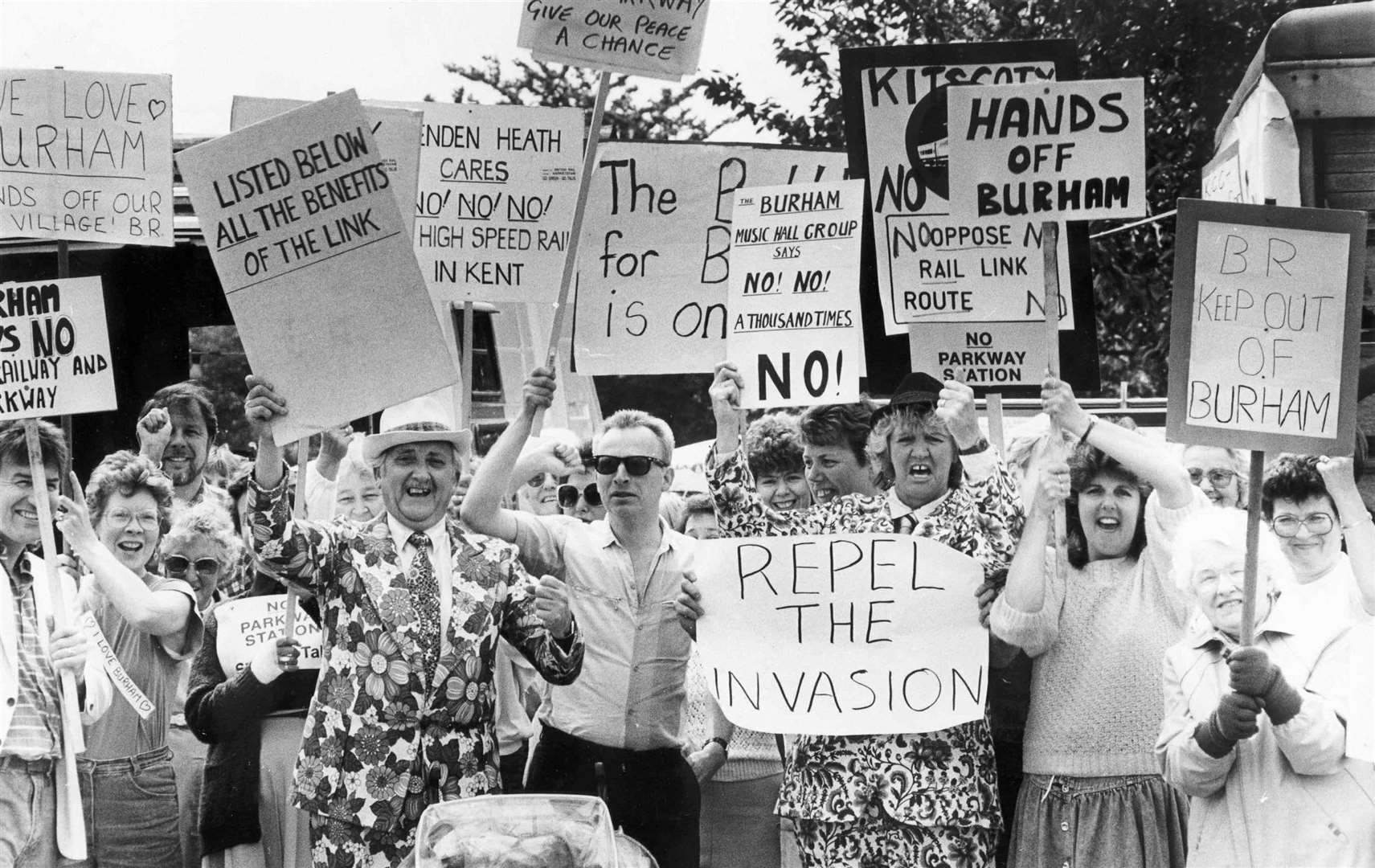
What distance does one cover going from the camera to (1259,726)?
4.77 meters

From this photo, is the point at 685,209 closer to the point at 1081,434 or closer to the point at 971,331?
the point at 971,331

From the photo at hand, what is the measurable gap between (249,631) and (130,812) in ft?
2.34

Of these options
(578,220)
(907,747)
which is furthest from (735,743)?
(578,220)

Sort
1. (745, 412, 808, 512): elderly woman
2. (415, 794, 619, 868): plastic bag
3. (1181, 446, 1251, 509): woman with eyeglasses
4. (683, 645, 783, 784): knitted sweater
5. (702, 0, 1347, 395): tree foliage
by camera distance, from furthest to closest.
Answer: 1. (702, 0, 1347, 395): tree foliage
2. (1181, 446, 1251, 509): woman with eyeglasses
3. (745, 412, 808, 512): elderly woman
4. (683, 645, 783, 784): knitted sweater
5. (415, 794, 619, 868): plastic bag

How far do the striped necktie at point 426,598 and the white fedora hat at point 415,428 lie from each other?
12.3 inches

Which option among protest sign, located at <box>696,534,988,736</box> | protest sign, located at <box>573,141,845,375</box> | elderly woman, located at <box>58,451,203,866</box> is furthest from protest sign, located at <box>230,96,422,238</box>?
protest sign, located at <box>696,534,988,736</box>

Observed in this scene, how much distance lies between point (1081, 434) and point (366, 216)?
2356mm

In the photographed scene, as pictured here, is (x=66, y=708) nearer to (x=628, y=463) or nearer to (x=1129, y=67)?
(x=628, y=463)

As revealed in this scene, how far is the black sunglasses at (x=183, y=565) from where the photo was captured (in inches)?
243

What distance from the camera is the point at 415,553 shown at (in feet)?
17.5

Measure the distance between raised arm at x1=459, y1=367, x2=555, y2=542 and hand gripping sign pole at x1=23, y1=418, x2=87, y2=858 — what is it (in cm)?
132

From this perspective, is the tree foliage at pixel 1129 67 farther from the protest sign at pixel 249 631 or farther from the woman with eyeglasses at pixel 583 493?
the protest sign at pixel 249 631

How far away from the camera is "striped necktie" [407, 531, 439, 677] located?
521 cm

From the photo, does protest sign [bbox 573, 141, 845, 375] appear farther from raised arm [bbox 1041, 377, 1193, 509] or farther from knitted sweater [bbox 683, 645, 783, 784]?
raised arm [bbox 1041, 377, 1193, 509]
